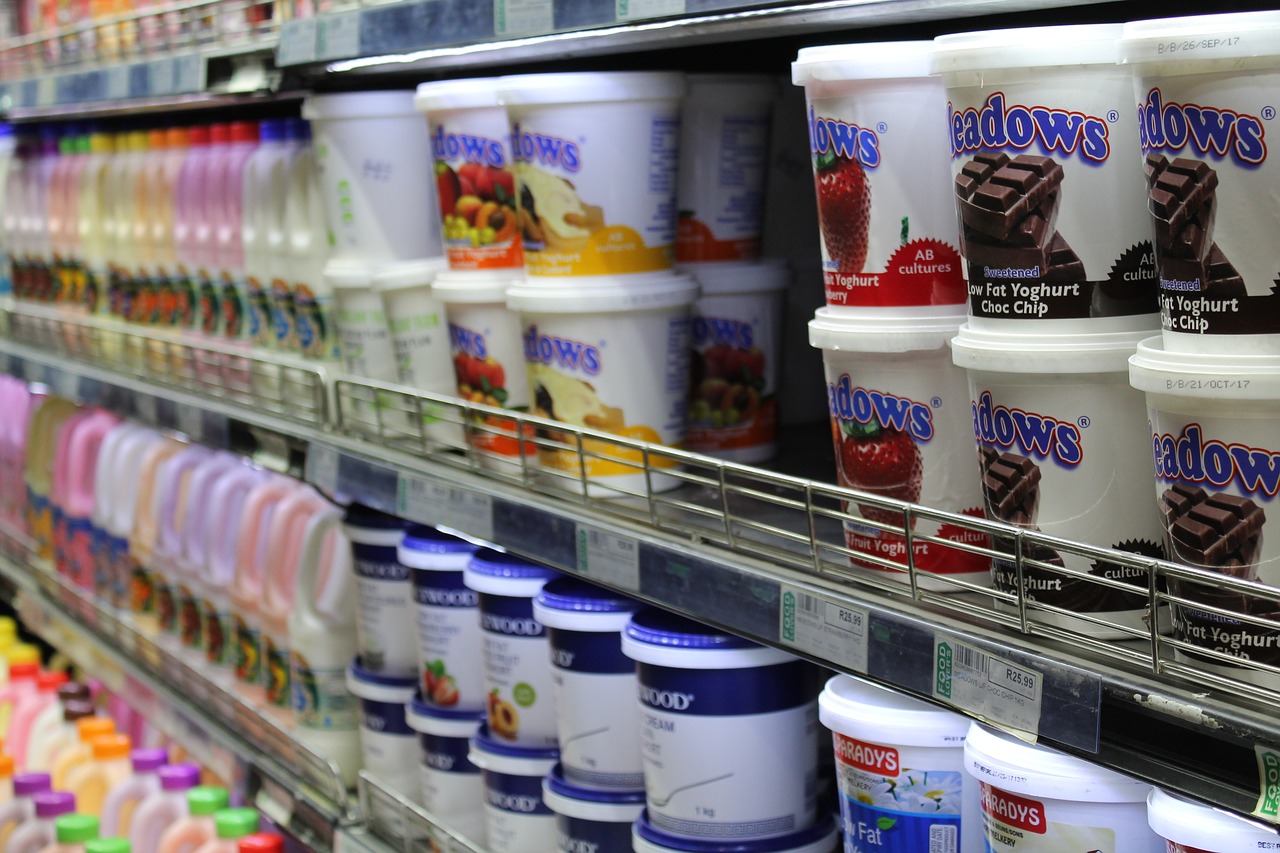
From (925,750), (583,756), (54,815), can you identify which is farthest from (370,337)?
Answer: (925,750)

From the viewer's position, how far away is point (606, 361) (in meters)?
1.40

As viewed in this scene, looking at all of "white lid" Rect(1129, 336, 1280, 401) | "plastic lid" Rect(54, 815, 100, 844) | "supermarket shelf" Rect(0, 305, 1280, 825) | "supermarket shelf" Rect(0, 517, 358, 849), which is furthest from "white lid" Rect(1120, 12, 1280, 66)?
"plastic lid" Rect(54, 815, 100, 844)

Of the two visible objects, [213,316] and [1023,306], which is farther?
[213,316]

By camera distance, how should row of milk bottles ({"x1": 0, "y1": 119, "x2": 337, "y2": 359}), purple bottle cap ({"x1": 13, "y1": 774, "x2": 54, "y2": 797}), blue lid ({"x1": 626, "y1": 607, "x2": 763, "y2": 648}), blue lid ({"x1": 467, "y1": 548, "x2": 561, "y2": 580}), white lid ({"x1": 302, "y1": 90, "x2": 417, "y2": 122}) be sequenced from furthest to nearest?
purple bottle cap ({"x1": 13, "y1": 774, "x2": 54, "y2": 797})
row of milk bottles ({"x1": 0, "y1": 119, "x2": 337, "y2": 359})
white lid ({"x1": 302, "y1": 90, "x2": 417, "y2": 122})
blue lid ({"x1": 467, "y1": 548, "x2": 561, "y2": 580})
blue lid ({"x1": 626, "y1": 607, "x2": 763, "y2": 648})

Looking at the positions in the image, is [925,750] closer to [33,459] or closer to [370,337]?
[370,337]

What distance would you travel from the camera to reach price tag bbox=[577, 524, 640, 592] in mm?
1232

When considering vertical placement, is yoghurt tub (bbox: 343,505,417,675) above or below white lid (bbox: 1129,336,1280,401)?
below

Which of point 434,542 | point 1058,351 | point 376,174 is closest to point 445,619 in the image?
point 434,542

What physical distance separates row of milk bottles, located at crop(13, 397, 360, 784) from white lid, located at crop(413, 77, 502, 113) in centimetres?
68

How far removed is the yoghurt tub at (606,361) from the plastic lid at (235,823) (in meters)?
0.83

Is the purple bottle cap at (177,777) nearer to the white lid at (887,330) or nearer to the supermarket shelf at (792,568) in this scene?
the supermarket shelf at (792,568)

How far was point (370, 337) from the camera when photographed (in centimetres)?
180

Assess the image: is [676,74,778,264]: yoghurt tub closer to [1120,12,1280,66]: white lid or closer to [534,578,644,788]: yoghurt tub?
[534,578,644,788]: yoghurt tub

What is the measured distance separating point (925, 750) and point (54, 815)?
5.16 feet
